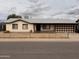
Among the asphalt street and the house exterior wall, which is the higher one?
the house exterior wall

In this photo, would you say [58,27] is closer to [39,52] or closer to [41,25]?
[41,25]

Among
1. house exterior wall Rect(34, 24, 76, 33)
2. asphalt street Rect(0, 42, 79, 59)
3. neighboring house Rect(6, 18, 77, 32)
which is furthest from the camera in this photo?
house exterior wall Rect(34, 24, 76, 33)

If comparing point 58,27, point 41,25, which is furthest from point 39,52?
point 41,25

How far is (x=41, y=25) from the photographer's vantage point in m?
58.0

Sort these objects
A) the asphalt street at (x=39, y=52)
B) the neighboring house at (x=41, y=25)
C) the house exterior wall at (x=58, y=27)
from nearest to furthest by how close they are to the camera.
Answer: the asphalt street at (x=39, y=52), the neighboring house at (x=41, y=25), the house exterior wall at (x=58, y=27)

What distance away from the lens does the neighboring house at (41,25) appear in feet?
180

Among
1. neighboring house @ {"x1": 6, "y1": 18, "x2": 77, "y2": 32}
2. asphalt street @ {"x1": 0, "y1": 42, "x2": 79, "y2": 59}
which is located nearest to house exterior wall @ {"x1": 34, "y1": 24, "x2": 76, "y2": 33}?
neighboring house @ {"x1": 6, "y1": 18, "x2": 77, "y2": 32}

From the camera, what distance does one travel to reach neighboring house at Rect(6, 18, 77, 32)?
54844 mm

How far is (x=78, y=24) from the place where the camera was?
187 ft

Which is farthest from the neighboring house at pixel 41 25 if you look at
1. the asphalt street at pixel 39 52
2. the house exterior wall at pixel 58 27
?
the asphalt street at pixel 39 52

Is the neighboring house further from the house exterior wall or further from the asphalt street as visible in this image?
the asphalt street

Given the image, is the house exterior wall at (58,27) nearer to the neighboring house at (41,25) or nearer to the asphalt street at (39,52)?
the neighboring house at (41,25)

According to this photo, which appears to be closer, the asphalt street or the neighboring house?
the asphalt street

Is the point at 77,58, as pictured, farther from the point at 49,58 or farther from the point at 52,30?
the point at 52,30
